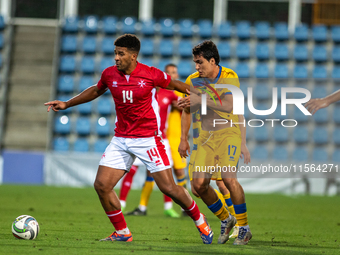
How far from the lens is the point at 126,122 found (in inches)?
192

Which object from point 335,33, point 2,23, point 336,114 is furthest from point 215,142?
point 2,23

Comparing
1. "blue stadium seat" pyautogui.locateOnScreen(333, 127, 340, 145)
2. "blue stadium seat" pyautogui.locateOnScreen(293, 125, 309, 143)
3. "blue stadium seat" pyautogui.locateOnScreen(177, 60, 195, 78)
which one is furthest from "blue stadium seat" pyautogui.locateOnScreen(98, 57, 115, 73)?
"blue stadium seat" pyautogui.locateOnScreen(333, 127, 340, 145)

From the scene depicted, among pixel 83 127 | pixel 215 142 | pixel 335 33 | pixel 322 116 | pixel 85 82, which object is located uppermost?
pixel 335 33

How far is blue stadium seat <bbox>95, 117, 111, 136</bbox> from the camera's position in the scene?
15774mm

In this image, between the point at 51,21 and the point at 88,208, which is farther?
the point at 51,21

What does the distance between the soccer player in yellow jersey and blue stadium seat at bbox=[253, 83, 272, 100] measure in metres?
11.0

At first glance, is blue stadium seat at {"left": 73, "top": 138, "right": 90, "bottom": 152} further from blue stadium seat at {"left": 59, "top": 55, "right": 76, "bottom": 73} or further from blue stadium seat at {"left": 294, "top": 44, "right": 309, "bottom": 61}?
blue stadium seat at {"left": 294, "top": 44, "right": 309, "bottom": 61}

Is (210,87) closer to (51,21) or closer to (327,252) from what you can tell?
(327,252)

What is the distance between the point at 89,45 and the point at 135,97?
1298cm

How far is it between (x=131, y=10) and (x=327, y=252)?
1571cm

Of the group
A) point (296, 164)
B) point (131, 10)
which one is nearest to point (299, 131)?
point (296, 164)

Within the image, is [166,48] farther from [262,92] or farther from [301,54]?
[301,54]

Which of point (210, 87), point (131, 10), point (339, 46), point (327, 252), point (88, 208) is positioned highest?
point (131, 10)

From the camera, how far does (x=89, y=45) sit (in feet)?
56.7
